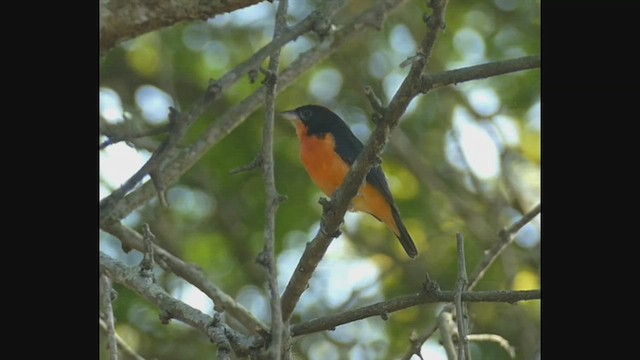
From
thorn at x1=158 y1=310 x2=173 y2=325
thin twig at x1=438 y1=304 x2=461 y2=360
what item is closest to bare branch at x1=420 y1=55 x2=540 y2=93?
thorn at x1=158 y1=310 x2=173 y2=325

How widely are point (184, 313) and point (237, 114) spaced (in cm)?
219

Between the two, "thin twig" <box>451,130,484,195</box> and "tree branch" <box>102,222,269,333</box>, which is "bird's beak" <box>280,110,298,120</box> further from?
"tree branch" <box>102,222,269,333</box>

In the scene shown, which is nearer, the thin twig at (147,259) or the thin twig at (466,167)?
the thin twig at (147,259)

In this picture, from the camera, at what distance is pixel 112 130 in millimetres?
4535

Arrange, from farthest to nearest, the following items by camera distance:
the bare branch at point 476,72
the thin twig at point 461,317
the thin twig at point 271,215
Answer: the bare branch at point 476,72, the thin twig at point 461,317, the thin twig at point 271,215

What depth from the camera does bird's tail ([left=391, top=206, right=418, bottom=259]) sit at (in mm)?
7715

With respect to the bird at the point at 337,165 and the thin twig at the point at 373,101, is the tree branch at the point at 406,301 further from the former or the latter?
the bird at the point at 337,165

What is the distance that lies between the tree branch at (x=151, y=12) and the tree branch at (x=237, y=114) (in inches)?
27.5

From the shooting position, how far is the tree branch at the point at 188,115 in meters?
3.97

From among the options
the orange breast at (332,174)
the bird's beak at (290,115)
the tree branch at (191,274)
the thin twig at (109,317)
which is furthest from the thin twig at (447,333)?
the bird's beak at (290,115)

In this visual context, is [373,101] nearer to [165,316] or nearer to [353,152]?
[165,316]
